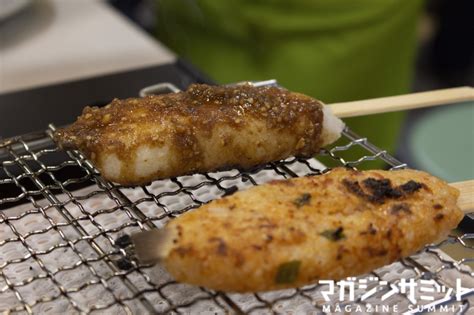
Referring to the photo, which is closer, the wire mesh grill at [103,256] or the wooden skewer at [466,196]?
the wire mesh grill at [103,256]

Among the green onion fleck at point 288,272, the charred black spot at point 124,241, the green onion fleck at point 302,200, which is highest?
the green onion fleck at point 302,200

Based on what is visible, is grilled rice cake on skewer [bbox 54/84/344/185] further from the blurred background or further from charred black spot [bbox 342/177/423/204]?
the blurred background

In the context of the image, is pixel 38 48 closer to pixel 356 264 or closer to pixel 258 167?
pixel 258 167

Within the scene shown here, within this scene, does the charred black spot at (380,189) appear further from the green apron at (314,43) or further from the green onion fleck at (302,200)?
the green apron at (314,43)

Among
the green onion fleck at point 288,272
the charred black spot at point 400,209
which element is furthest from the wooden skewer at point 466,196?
the green onion fleck at point 288,272

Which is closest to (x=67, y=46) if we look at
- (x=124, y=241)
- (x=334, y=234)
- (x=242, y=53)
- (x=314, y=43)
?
(x=242, y=53)

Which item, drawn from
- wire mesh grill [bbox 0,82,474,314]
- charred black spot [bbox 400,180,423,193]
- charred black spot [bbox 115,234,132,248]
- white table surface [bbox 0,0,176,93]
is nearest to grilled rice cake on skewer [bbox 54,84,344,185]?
wire mesh grill [bbox 0,82,474,314]

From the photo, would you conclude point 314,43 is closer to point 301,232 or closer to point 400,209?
point 400,209

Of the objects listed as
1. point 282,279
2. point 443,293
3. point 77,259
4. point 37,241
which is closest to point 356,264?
point 282,279
